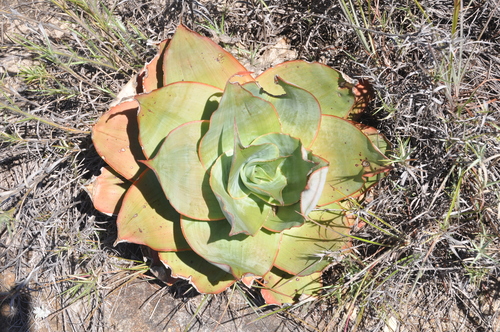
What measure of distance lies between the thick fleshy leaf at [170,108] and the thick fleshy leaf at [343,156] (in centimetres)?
53

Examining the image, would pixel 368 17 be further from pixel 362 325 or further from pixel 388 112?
pixel 362 325

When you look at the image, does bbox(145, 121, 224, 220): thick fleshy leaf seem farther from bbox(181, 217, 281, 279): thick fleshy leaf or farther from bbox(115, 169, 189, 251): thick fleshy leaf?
bbox(115, 169, 189, 251): thick fleshy leaf

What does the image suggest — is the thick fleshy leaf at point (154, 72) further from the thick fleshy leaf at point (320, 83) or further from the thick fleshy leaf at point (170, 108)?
the thick fleshy leaf at point (320, 83)

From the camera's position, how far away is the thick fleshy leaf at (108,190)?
1.95m

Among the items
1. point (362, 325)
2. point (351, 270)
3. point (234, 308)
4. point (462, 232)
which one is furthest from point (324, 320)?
point (462, 232)

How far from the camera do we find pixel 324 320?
2.16 meters

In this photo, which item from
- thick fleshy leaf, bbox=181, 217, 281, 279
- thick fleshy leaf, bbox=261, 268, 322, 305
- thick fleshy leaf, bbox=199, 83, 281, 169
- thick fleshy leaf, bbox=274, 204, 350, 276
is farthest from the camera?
thick fleshy leaf, bbox=261, 268, 322, 305

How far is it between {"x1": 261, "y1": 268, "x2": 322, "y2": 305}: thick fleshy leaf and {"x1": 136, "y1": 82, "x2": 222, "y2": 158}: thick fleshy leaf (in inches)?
33.8

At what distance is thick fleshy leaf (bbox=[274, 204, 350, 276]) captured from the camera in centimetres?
187

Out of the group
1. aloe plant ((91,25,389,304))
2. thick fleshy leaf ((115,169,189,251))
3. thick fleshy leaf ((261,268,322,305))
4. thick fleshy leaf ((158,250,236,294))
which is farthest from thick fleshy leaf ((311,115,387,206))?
thick fleshy leaf ((115,169,189,251))

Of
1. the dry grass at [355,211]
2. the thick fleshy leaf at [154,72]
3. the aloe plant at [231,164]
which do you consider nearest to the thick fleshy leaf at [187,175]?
the aloe plant at [231,164]

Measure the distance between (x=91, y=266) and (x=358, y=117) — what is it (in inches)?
67.2

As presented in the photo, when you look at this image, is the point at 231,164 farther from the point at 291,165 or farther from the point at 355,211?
the point at 355,211

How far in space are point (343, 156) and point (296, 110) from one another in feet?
1.00
